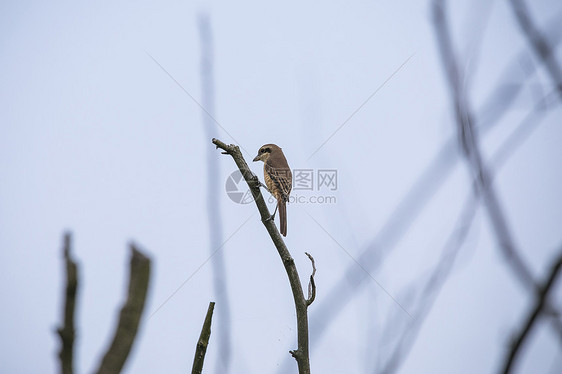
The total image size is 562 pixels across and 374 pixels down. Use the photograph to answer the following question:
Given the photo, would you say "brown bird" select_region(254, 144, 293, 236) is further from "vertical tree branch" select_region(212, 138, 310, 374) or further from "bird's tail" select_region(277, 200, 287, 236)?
"vertical tree branch" select_region(212, 138, 310, 374)

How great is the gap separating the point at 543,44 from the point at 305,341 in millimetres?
1754

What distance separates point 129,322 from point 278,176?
195 inches

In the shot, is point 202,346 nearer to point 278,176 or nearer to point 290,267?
point 290,267

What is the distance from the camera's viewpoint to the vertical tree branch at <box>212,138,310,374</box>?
2.40 metres

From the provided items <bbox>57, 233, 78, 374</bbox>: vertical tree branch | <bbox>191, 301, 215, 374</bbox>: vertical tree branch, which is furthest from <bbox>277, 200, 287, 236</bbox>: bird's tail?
<bbox>57, 233, 78, 374</bbox>: vertical tree branch

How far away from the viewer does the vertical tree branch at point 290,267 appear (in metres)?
2.40

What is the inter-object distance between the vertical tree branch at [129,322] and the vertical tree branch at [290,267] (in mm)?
1653

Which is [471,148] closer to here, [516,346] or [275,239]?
[516,346]

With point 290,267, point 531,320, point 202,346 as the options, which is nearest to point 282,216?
point 290,267

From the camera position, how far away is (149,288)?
0.82 metres

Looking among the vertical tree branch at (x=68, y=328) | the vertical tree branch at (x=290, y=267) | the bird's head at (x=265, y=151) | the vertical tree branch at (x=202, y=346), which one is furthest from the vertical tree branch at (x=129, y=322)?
the bird's head at (x=265, y=151)

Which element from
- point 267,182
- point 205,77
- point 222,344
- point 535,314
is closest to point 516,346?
point 535,314

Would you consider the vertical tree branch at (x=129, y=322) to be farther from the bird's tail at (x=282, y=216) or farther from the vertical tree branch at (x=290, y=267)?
the bird's tail at (x=282, y=216)

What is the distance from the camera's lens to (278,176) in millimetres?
5750
